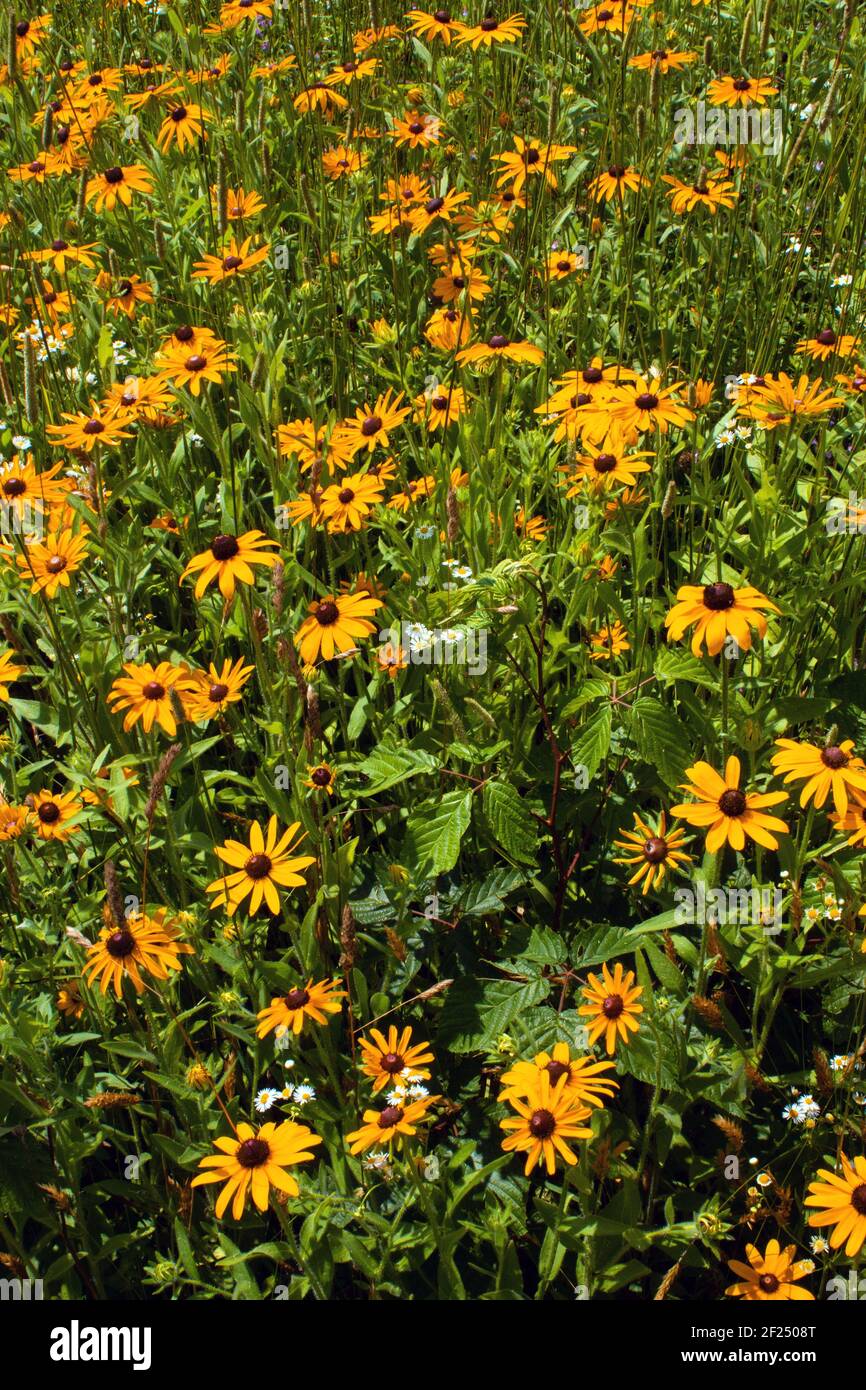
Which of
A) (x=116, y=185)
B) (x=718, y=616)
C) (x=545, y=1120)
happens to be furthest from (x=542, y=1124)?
(x=116, y=185)

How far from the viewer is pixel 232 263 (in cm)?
294

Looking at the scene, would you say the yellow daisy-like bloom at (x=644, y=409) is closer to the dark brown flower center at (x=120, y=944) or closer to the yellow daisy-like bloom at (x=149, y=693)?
the yellow daisy-like bloom at (x=149, y=693)

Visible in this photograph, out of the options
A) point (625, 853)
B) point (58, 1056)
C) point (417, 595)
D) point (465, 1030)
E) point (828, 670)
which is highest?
point (417, 595)

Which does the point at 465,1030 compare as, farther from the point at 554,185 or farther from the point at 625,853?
the point at 554,185

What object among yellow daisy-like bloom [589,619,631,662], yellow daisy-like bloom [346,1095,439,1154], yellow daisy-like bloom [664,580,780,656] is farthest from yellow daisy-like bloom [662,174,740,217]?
yellow daisy-like bloom [346,1095,439,1154]

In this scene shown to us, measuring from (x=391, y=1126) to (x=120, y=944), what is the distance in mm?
536

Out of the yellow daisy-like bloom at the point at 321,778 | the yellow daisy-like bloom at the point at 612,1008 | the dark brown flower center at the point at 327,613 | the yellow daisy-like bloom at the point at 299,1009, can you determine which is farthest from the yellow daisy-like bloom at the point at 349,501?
the yellow daisy-like bloom at the point at 612,1008

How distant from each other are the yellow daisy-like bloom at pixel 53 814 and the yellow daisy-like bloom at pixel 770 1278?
4.60ft

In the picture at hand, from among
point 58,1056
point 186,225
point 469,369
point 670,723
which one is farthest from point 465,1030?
point 186,225

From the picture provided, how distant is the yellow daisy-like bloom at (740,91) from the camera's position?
11.4 ft

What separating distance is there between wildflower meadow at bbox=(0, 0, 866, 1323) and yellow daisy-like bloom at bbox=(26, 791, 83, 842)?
11 mm

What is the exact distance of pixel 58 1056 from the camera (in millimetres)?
2238

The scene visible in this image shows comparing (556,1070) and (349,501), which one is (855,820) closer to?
(556,1070)

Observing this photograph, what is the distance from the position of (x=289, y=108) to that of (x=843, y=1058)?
358 cm
